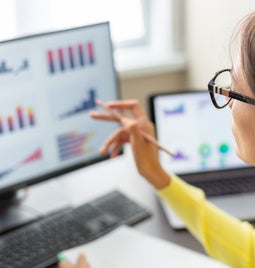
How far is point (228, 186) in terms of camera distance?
1292mm

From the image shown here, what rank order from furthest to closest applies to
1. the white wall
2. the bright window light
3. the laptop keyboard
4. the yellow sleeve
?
1. the bright window light
2. the white wall
3. the laptop keyboard
4. the yellow sleeve

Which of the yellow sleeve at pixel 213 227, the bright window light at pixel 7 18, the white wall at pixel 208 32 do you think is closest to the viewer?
the yellow sleeve at pixel 213 227

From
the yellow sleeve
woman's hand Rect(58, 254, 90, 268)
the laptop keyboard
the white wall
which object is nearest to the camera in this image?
woman's hand Rect(58, 254, 90, 268)

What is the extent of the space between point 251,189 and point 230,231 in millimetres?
229

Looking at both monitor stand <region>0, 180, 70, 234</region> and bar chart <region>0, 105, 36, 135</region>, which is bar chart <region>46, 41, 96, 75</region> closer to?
bar chart <region>0, 105, 36, 135</region>

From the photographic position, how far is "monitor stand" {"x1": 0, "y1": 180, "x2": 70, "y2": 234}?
1192mm

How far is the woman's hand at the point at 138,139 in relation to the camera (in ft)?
3.74

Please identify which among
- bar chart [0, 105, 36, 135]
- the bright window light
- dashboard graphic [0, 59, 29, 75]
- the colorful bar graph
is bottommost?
the colorful bar graph

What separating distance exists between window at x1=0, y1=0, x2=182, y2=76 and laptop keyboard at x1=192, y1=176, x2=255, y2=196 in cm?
59

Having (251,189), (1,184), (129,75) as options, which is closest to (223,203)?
(251,189)

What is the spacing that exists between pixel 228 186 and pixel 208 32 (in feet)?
1.79

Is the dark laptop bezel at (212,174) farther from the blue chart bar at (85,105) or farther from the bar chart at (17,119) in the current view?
the bar chart at (17,119)

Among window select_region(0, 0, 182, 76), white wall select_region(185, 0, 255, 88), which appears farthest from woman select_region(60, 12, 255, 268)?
window select_region(0, 0, 182, 76)

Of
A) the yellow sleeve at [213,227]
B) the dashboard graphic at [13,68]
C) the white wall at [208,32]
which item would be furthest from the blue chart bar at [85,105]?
the white wall at [208,32]
